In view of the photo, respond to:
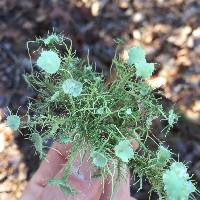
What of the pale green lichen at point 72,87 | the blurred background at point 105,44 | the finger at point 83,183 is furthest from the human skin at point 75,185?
the blurred background at point 105,44

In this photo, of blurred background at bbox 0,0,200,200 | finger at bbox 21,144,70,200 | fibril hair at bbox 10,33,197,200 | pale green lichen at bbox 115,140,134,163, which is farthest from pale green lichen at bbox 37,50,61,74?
blurred background at bbox 0,0,200,200

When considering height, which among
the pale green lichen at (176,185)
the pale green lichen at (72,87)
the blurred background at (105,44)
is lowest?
the pale green lichen at (176,185)

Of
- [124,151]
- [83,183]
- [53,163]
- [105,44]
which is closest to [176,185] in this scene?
[124,151]

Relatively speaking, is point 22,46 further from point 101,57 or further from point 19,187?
point 19,187

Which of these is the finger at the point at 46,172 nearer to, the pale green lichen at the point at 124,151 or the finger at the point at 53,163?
the finger at the point at 53,163

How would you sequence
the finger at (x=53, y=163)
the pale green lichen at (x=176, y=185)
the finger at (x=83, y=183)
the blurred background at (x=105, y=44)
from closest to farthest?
the pale green lichen at (x=176, y=185)
the finger at (x=83, y=183)
the finger at (x=53, y=163)
the blurred background at (x=105, y=44)

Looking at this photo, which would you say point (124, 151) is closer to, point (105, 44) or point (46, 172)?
point (46, 172)
